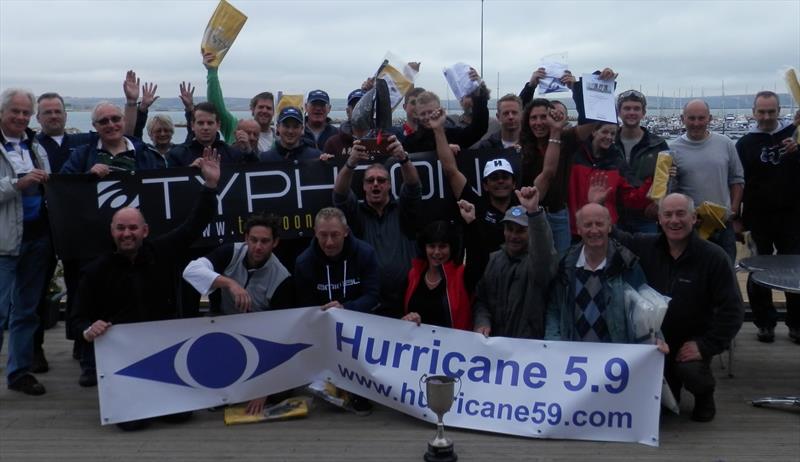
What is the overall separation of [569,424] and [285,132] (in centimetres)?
329

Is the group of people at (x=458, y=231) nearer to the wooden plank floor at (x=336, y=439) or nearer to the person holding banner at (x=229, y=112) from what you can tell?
the person holding banner at (x=229, y=112)

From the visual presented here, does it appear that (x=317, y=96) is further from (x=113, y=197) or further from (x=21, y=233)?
(x=21, y=233)

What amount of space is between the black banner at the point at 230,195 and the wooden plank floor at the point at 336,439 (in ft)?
4.25

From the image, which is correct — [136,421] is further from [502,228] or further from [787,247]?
[787,247]

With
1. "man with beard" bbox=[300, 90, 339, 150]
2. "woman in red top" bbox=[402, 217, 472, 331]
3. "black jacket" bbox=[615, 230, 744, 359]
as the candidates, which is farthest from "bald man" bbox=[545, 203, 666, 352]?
"man with beard" bbox=[300, 90, 339, 150]

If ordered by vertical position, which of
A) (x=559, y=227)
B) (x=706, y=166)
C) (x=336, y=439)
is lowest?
(x=336, y=439)

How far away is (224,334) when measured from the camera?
212 inches

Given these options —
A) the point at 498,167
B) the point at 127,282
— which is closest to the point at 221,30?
the point at 127,282

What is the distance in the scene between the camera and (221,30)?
685 cm

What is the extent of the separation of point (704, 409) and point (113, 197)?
14.6 ft

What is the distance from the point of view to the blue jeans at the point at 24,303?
5.88 m

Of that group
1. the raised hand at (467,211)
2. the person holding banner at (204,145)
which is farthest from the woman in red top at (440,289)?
the person holding banner at (204,145)

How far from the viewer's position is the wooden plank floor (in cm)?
471

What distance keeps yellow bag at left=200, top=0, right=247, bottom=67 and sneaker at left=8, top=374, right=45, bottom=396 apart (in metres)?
2.86
